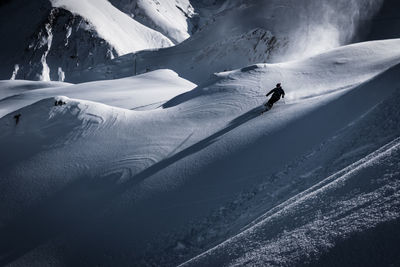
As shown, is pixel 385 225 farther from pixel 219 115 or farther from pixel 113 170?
pixel 219 115

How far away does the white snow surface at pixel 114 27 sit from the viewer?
65000 mm

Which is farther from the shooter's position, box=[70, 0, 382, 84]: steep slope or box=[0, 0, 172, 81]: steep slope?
box=[0, 0, 172, 81]: steep slope

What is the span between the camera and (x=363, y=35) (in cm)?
3722

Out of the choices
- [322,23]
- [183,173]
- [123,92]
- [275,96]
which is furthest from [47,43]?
[183,173]

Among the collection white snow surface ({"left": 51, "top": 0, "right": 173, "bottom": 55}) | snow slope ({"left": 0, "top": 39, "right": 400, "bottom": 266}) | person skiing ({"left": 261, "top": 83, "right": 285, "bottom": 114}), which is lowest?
snow slope ({"left": 0, "top": 39, "right": 400, "bottom": 266})

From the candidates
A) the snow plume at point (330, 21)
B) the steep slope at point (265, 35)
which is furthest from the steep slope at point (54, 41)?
the snow plume at point (330, 21)

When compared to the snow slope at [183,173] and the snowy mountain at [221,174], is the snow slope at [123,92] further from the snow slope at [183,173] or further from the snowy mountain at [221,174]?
the snow slope at [183,173]

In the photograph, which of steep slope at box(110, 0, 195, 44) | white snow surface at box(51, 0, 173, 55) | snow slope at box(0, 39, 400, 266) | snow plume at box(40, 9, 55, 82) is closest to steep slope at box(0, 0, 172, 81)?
snow plume at box(40, 9, 55, 82)

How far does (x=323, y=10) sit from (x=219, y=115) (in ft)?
106

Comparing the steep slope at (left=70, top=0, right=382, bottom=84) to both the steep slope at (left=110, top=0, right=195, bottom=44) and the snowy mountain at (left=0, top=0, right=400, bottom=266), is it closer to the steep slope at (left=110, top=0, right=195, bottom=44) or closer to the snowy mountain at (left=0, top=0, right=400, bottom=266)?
the snowy mountain at (left=0, top=0, right=400, bottom=266)

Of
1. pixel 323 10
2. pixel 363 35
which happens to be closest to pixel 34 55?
pixel 323 10

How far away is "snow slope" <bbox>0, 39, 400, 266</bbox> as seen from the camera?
483 centimetres

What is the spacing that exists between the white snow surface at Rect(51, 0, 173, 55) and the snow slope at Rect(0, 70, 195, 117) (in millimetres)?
41287

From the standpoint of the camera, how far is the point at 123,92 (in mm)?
18312
